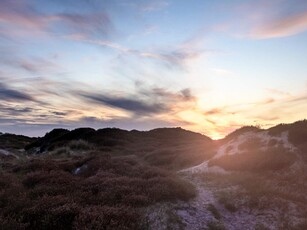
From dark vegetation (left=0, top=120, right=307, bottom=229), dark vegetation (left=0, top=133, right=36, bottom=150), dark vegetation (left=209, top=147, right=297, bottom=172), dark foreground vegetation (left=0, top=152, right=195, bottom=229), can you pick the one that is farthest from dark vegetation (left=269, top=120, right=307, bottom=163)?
dark vegetation (left=0, top=133, right=36, bottom=150)

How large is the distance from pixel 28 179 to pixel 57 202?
667 cm

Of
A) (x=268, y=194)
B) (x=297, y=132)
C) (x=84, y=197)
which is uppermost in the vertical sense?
(x=297, y=132)

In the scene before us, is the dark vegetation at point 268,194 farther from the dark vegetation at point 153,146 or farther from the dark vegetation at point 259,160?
the dark vegetation at point 153,146

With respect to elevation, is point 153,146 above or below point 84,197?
above

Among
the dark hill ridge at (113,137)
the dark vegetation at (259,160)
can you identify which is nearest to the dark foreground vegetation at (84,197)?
the dark vegetation at (259,160)

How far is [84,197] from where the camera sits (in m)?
15.1

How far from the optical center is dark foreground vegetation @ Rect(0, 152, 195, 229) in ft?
36.9

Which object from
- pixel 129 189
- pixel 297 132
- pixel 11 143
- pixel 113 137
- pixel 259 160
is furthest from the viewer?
pixel 11 143

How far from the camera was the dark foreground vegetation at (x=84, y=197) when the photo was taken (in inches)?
443

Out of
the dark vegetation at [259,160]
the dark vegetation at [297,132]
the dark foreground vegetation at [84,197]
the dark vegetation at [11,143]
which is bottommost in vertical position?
the dark foreground vegetation at [84,197]

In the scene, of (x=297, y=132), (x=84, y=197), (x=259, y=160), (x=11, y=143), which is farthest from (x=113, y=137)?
(x=84, y=197)

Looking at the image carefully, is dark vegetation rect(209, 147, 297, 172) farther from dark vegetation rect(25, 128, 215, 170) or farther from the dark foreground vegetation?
the dark foreground vegetation

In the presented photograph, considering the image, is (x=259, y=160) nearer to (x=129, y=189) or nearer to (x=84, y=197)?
(x=129, y=189)

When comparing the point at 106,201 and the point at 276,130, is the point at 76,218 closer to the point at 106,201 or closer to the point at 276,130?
the point at 106,201
